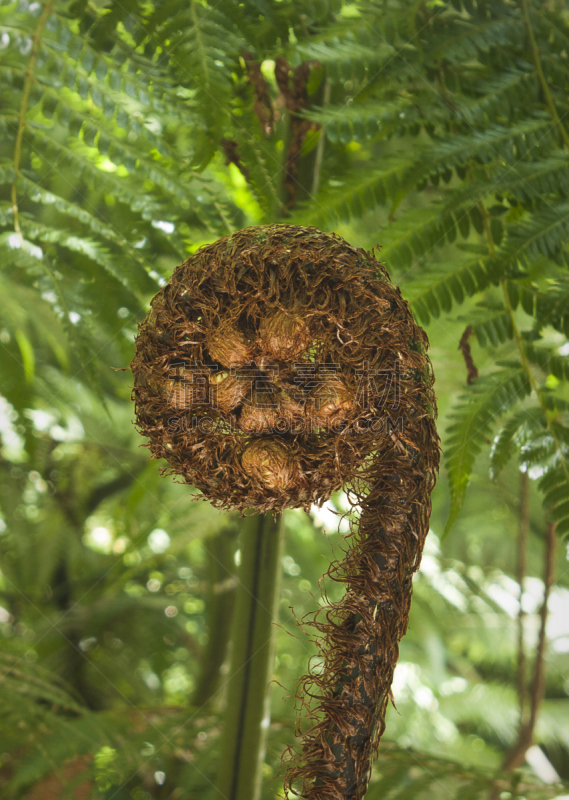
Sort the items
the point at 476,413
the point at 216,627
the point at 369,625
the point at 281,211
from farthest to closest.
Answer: the point at 216,627 → the point at 281,211 → the point at 476,413 → the point at 369,625

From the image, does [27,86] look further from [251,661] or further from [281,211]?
[251,661]

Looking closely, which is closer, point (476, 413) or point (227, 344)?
point (227, 344)

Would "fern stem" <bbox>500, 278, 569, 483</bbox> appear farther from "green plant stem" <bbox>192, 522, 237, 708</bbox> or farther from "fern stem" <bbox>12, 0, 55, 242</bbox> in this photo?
"green plant stem" <bbox>192, 522, 237, 708</bbox>

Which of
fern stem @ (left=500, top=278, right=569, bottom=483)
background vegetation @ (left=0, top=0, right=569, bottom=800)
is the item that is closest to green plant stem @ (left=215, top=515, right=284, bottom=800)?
background vegetation @ (left=0, top=0, right=569, bottom=800)

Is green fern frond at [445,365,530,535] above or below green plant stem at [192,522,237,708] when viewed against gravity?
above

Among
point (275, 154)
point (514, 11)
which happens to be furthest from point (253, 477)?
point (514, 11)

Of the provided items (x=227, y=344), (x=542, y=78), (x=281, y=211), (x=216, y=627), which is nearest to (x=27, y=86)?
(x=281, y=211)

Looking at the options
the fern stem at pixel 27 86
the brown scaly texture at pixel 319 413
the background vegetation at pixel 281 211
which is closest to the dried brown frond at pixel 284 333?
the brown scaly texture at pixel 319 413
